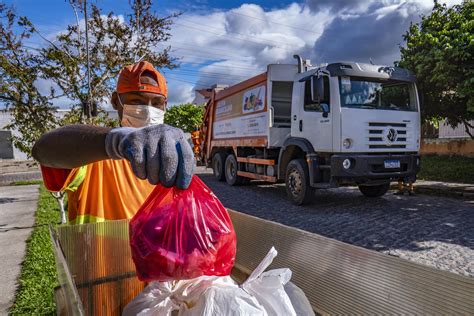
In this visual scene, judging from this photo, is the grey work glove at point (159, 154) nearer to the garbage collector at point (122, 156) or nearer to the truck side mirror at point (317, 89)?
the garbage collector at point (122, 156)

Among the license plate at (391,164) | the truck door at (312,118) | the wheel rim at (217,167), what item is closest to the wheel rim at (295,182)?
the truck door at (312,118)

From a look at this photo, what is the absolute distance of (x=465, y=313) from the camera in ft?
2.97

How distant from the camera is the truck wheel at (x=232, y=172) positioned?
1082 cm

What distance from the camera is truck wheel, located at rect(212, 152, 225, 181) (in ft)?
38.7

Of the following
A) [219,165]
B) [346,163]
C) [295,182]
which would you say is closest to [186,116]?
[219,165]

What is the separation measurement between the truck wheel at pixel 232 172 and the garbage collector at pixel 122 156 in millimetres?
8939

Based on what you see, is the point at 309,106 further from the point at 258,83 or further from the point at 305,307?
the point at 305,307

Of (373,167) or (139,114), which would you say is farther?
(373,167)

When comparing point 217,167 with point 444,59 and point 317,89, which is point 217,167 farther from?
point 444,59

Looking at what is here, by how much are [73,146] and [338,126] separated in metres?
6.11

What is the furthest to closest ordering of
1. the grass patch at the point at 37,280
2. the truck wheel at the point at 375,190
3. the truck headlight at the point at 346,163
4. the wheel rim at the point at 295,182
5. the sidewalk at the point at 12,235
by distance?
the truck wheel at the point at 375,190 → the wheel rim at the point at 295,182 → the truck headlight at the point at 346,163 → the sidewalk at the point at 12,235 → the grass patch at the point at 37,280

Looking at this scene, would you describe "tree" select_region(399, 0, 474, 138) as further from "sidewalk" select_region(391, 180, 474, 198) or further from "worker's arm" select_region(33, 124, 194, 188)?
"worker's arm" select_region(33, 124, 194, 188)

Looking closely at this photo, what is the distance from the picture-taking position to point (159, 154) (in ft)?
2.57

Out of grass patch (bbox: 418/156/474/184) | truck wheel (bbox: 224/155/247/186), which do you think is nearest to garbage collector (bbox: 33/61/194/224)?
truck wheel (bbox: 224/155/247/186)
